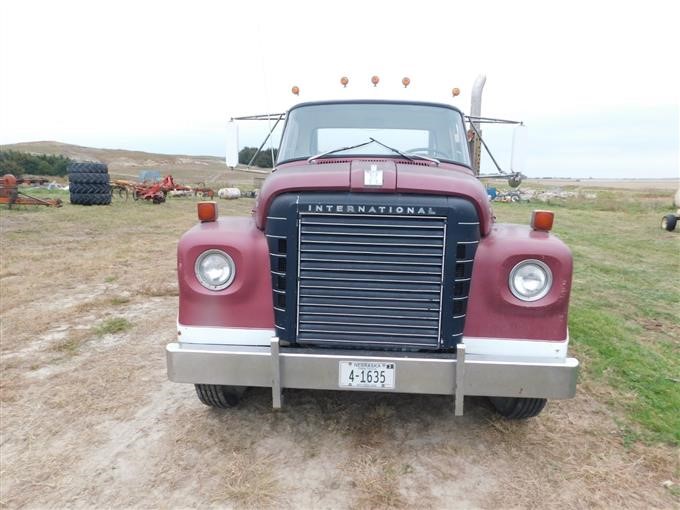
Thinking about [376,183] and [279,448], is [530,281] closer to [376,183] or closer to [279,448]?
[376,183]

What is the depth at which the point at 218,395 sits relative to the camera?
→ 3.53 meters

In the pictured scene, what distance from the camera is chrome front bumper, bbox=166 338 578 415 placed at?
2.91 meters

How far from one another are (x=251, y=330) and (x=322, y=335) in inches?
18.0

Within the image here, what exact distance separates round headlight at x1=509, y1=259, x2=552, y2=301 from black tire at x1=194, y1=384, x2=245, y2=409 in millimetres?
2052

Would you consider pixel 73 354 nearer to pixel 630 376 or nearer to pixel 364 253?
pixel 364 253

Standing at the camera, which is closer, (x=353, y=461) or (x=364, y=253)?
(x=364, y=253)

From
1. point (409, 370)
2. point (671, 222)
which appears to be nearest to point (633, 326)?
point (409, 370)

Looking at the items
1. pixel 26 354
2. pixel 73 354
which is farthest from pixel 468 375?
pixel 26 354

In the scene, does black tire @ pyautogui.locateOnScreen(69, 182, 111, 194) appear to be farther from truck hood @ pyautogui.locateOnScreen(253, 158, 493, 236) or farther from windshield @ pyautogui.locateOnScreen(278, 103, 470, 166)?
truck hood @ pyautogui.locateOnScreen(253, 158, 493, 236)

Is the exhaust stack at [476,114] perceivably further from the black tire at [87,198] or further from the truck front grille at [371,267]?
the black tire at [87,198]

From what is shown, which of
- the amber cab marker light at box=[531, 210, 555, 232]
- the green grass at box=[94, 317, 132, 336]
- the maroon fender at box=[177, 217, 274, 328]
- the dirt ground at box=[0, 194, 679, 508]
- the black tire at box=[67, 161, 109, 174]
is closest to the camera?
the dirt ground at box=[0, 194, 679, 508]

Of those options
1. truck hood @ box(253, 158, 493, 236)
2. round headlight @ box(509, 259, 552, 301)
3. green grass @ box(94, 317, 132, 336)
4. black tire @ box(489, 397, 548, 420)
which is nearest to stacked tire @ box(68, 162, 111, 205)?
green grass @ box(94, 317, 132, 336)

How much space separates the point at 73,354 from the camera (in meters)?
4.73

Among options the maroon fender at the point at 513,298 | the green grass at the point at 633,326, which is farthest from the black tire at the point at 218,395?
the green grass at the point at 633,326
